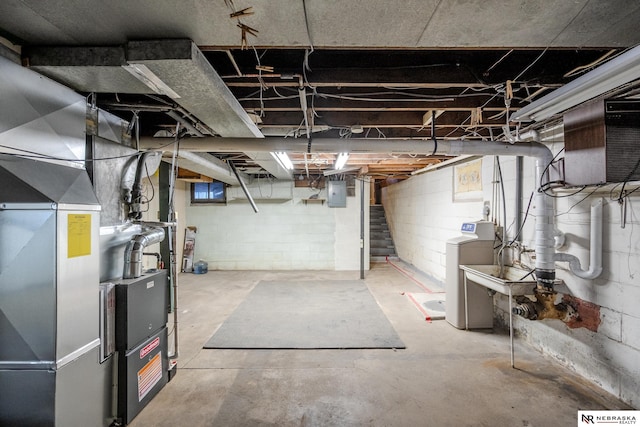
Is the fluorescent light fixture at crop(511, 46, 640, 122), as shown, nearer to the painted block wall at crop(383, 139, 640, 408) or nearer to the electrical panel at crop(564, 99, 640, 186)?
the electrical panel at crop(564, 99, 640, 186)

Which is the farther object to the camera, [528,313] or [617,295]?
[528,313]

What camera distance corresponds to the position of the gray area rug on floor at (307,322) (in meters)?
2.87

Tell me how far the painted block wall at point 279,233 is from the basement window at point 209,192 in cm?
16

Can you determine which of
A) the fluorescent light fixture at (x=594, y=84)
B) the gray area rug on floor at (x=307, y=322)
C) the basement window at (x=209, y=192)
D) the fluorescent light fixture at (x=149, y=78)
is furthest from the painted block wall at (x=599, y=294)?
the basement window at (x=209, y=192)

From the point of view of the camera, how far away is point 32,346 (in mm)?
1383

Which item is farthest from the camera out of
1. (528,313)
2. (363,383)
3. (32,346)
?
(528,313)

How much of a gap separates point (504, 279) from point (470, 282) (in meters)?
0.44

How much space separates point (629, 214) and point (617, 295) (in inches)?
23.4

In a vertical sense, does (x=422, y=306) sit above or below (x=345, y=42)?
below

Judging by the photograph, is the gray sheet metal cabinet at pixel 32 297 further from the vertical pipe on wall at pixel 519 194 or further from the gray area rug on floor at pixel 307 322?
the vertical pipe on wall at pixel 519 194

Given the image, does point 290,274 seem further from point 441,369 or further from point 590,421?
point 590,421

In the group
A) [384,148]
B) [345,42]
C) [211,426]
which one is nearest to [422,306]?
[384,148]

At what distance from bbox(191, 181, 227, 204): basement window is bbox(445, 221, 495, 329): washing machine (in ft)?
15.9

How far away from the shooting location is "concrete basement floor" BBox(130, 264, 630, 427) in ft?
6.08
